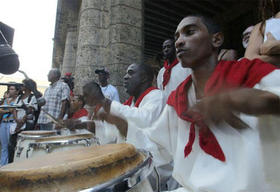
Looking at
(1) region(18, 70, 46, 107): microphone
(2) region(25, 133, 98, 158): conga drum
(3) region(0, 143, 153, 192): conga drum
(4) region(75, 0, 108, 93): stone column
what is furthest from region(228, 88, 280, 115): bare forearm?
(4) region(75, 0, 108, 93): stone column

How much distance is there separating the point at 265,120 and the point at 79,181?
0.73 m

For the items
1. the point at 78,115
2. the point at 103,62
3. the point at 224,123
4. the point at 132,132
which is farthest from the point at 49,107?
the point at 224,123

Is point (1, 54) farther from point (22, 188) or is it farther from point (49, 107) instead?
point (49, 107)

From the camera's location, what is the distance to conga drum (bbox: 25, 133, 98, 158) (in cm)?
181

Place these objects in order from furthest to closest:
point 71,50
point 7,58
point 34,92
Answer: point 71,50, point 34,92, point 7,58

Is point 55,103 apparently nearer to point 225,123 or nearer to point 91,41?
point 91,41

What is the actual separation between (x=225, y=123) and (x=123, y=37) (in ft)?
10.6

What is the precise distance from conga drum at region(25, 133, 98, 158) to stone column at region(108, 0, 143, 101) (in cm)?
204

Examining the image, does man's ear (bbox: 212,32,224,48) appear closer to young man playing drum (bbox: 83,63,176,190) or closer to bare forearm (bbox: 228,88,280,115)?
bare forearm (bbox: 228,88,280,115)

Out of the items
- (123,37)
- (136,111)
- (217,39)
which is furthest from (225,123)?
(123,37)

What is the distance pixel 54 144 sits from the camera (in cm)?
181

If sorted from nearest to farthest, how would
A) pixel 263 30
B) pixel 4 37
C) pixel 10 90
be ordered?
pixel 263 30, pixel 4 37, pixel 10 90

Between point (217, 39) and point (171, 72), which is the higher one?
point (171, 72)

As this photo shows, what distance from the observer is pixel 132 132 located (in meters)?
1.81
